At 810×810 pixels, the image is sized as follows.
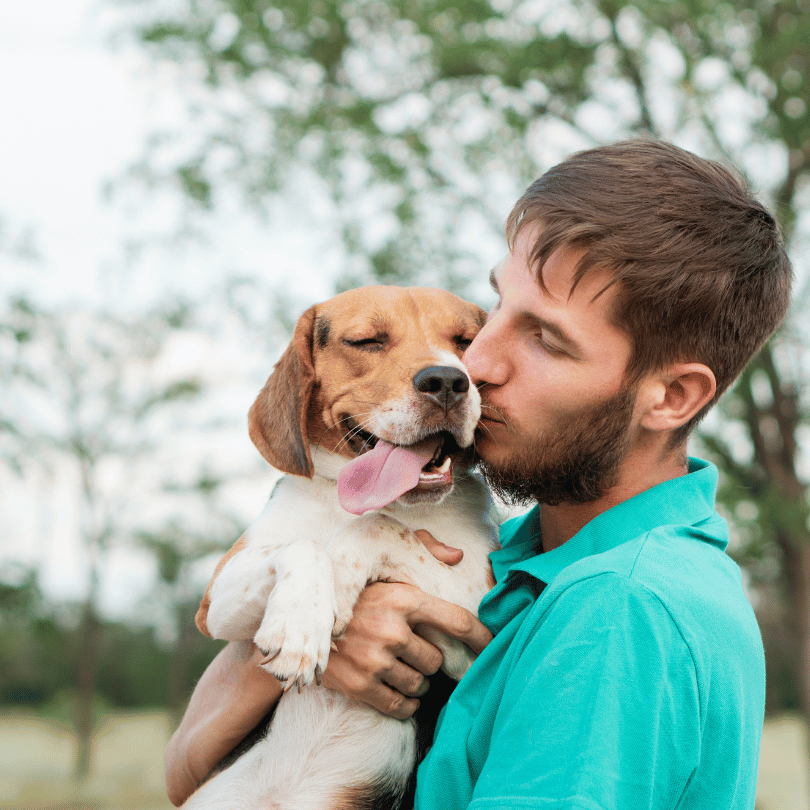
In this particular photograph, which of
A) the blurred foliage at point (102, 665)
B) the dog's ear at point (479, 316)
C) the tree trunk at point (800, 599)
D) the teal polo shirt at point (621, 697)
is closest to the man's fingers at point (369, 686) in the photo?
the teal polo shirt at point (621, 697)

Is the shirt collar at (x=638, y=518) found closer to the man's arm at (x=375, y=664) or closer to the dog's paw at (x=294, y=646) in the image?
the man's arm at (x=375, y=664)

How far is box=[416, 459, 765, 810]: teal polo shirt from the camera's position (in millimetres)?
→ 1637

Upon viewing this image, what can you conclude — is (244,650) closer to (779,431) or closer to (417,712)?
(417,712)

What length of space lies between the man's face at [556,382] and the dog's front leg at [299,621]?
0.66 metres

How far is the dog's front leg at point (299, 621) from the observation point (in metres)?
2.30

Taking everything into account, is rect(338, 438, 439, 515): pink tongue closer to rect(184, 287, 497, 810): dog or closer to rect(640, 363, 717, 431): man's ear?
rect(184, 287, 497, 810): dog

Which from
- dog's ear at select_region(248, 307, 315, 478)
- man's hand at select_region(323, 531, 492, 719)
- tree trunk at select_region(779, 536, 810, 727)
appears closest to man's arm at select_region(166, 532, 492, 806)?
man's hand at select_region(323, 531, 492, 719)

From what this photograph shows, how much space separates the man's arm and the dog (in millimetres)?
56

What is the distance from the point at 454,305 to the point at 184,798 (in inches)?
88.3

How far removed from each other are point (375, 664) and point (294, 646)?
308 millimetres

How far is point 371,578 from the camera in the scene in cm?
277

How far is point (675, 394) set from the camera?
2523mm

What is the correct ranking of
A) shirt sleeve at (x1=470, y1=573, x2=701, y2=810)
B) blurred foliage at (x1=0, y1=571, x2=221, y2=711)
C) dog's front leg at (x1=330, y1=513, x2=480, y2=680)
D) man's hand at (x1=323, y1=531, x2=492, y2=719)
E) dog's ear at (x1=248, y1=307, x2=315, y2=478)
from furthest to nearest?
blurred foliage at (x1=0, y1=571, x2=221, y2=711) → dog's ear at (x1=248, y1=307, x2=315, y2=478) → dog's front leg at (x1=330, y1=513, x2=480, y2=680) → man's hand at (x1=323, y1=531, x2=492, y2=719) → shirt sleeve at (x1=470, y1=573, x2=701, y2=810)

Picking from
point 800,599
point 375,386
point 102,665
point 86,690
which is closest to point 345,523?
point 375,386
